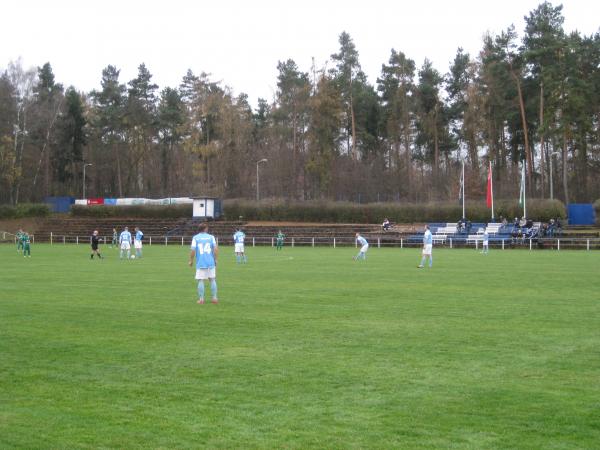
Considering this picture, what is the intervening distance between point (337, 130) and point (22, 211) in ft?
117

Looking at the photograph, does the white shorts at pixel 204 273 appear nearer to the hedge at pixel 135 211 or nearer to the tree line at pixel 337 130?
the tree line at pixel 337 130

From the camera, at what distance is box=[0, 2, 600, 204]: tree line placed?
6719 centimetres

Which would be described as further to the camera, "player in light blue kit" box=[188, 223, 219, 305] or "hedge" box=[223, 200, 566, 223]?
"hedge" box=[223, 200, 566, 223]

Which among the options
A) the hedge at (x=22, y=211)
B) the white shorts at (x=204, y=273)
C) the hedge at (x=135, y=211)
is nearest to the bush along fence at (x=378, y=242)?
the hedge at (x=22, y=211)

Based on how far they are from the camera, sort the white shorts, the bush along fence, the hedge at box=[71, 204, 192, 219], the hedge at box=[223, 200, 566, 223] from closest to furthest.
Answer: the white shorts < the bush along fence < the hedge at box=[223, 200, 566, 223] < the hedge at box=[71, 204, 192, 219]

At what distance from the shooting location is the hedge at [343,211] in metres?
62.3

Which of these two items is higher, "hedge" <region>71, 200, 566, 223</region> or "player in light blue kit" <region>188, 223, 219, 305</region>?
"hedge" <region>71, 200, 566, 223</region>

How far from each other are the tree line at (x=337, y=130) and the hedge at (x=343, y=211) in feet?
12.2

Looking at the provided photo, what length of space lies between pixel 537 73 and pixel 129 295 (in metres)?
57.5

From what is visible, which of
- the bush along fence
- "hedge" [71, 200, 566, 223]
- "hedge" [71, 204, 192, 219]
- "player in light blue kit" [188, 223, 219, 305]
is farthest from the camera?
"hedge" [71, 204, 192, 219]

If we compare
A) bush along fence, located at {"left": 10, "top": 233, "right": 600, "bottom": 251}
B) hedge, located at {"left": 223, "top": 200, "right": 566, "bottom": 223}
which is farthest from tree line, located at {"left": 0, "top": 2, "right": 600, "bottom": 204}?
bush along fence, located at {"left": 10, "top": 233, "right": 600, "bottom": 251}

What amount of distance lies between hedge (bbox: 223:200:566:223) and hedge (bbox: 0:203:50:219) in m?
21.0

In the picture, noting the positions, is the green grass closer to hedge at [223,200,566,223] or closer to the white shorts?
the white shorts

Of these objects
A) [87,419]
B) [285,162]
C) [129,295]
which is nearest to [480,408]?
[87,419]
